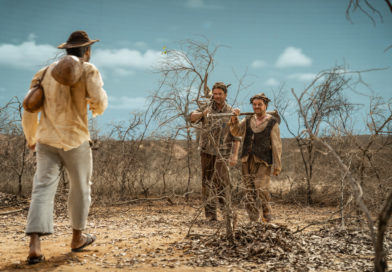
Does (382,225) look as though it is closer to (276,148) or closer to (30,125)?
(276,148)

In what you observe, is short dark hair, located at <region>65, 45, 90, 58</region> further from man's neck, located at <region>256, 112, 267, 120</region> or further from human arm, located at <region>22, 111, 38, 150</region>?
man's neck, located at <region>256, 112, 267, 120</region>

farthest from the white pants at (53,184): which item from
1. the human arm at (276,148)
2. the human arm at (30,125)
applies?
the human arm at (276,148)

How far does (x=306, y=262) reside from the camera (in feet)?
12.2

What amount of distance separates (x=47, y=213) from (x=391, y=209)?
3005 mm

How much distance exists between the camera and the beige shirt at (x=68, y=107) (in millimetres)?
3527

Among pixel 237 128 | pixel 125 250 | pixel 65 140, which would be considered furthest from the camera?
pixel 237 128

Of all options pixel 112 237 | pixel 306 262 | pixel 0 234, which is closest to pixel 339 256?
pixel 306 262

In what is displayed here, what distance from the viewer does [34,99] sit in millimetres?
3570

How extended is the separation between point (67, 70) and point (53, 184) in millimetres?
1153

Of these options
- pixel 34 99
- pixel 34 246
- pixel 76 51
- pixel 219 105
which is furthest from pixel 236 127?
pixel 34 246

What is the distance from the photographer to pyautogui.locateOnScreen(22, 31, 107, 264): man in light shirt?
3503 millimetres

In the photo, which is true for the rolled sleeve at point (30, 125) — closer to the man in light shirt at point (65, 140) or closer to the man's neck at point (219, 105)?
the man in light shirt at point (65, 140)

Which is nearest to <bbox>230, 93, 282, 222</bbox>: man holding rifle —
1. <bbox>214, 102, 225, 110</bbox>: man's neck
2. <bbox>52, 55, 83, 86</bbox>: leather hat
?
<bbox>214, 102, 225, 110</bbox>: man's neck

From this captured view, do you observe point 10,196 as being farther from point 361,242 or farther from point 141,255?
point 361,242
